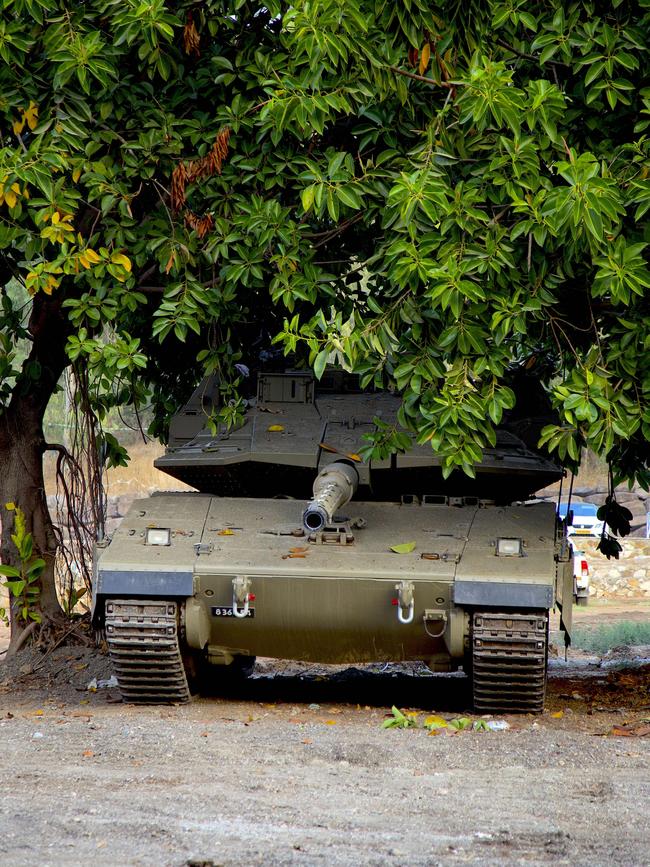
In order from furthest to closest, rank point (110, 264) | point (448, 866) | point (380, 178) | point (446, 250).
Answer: point (110, 264)
point (380, 178)
point (446, 250)
point (448, 866)

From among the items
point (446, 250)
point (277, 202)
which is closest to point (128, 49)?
point (277, 202)

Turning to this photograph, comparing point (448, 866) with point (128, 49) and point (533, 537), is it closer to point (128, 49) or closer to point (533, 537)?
point (533, 537)

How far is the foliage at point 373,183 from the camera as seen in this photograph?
25.2 feet

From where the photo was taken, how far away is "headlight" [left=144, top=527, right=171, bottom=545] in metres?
8.60

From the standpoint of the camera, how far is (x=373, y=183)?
8.52m

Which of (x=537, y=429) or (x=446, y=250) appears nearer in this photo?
(x=446, y=250)

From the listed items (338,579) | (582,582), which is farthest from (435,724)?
(582,582)

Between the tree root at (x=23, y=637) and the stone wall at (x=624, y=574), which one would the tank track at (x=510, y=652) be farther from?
the stone wall at (x=624, y=574)

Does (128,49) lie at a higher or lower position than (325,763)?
higher

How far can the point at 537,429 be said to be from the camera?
413 inches

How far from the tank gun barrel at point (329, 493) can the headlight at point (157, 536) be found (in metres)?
0.93

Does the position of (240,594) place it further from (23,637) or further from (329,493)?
(23,637)

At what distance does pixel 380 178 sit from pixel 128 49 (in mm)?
1967

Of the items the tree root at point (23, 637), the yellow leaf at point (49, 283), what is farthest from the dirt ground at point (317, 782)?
the yellow leaf at point (49, 283)
